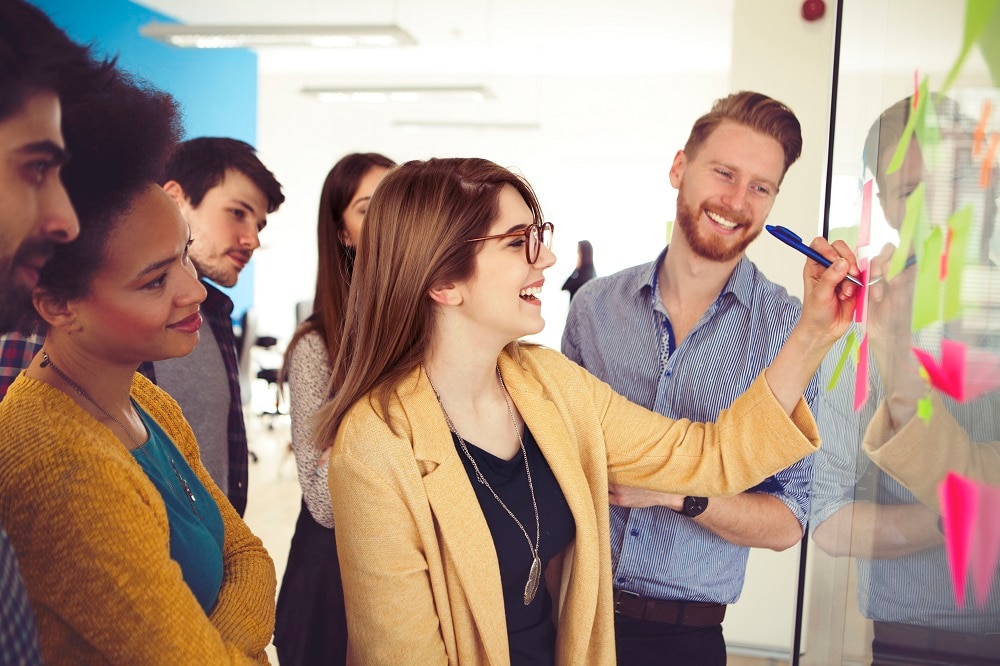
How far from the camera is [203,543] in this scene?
0.83 metres

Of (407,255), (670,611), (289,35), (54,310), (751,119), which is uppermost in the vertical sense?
(289,35)

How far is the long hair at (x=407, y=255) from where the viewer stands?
123 cm

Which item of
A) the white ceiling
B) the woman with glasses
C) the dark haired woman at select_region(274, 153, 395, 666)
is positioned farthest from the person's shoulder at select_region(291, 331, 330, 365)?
the white ceiling

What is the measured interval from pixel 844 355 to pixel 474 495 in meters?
0.56

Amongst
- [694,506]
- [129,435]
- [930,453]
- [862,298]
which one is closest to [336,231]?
[694,506]

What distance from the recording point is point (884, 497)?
0.79 meters

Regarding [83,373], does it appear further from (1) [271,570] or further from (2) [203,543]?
(1) [271,570]

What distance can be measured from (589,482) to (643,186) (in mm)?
8182

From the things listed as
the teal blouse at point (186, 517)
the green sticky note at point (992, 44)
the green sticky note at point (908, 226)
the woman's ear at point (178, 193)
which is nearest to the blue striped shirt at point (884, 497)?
the green sticky note at point (908, 226)

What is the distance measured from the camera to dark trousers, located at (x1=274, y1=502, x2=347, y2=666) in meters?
1.62

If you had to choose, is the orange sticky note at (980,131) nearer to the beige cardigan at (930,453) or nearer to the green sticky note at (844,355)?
the beige cardigan at (930,453)

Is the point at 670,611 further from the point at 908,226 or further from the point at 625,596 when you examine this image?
the point at 908,226

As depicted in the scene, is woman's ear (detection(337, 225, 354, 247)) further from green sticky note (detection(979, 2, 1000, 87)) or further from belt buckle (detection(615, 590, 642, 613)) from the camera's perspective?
green sticky note (detection(979, 2, 1000, 87))

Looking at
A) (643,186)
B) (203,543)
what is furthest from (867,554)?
(643,186)
